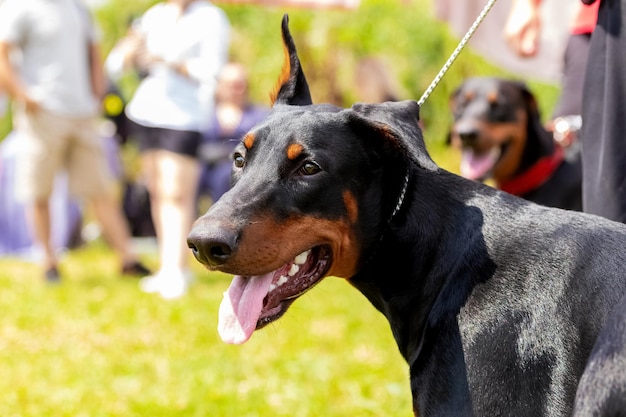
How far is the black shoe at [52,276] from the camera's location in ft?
24.8

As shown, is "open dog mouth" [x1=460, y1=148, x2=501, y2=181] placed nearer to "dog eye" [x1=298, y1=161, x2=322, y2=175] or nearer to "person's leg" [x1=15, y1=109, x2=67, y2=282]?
"person's leg" [x1=15, y1=109, x2=67, y2=282]

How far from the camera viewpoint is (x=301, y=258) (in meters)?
2.80

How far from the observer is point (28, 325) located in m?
6.17

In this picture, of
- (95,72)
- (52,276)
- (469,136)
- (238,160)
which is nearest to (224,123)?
(95,72)

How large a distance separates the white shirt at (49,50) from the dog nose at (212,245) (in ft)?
17.3

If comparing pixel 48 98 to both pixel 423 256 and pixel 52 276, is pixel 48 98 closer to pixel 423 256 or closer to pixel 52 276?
pixel 52 276

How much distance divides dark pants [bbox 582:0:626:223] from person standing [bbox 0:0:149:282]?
5.25 m

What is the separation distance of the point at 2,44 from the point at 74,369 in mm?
3273

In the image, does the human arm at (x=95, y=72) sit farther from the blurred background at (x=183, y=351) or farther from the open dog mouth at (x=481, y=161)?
the open dog mouth at (x=481, y=161)

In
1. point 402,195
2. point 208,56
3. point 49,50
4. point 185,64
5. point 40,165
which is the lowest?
point 40,165

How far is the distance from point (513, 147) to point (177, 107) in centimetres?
273

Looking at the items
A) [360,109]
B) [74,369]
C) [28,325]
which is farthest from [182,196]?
[360,109]

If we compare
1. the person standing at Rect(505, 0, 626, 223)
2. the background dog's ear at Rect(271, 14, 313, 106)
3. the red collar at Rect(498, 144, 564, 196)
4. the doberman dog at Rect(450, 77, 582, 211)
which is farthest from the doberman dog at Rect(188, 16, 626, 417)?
the red collar at Rect(498, 144, 564, 196)

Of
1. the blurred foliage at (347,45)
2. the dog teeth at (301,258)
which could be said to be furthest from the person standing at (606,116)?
the blurred foliage at (347,45)
